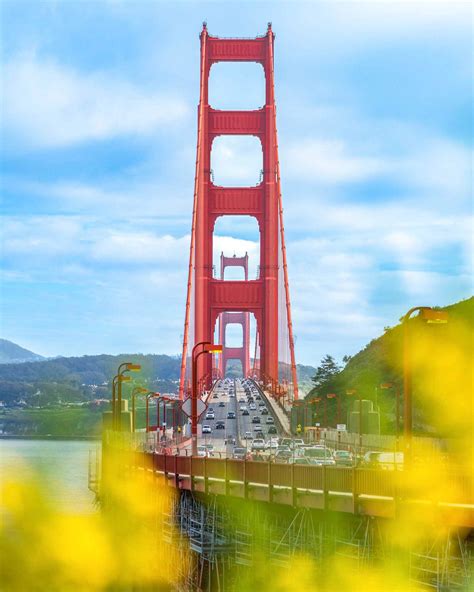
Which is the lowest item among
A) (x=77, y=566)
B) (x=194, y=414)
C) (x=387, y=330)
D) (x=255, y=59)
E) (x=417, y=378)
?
(x=77, y=566)

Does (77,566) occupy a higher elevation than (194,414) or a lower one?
lower

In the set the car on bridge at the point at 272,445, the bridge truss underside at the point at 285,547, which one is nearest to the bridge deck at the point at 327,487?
the bridge truss underside at the point at 285,547

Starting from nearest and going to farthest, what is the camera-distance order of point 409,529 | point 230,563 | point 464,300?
point 409,529 < point 230,563 < point 464,300

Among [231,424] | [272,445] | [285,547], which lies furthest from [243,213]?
[285,547]

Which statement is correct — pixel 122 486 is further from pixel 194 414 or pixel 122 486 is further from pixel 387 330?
pixel 387 330

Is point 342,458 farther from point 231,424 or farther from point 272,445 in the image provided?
point 231,424

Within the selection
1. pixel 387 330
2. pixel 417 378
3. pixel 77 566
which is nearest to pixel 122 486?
pixel 77 566

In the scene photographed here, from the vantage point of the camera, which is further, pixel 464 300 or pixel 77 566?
pixel 464 300

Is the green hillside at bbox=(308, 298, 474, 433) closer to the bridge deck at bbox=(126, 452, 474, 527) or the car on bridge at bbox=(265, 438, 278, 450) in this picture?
the car on bridge at bbox=(265, 438, 278, 450)

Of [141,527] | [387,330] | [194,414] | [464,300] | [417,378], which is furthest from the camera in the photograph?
[387,330]
